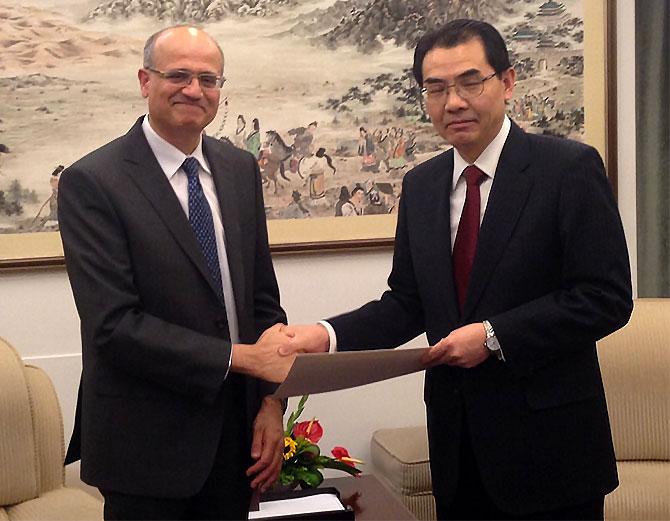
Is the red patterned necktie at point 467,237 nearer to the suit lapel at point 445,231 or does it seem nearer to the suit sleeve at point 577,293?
the suit lapel at point 445,231

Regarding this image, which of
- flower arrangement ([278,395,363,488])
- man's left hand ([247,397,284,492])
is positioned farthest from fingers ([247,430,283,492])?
flower arrangement ([278,395,363,488])

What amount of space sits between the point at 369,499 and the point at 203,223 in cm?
120

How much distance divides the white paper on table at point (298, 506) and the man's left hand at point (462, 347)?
85cm

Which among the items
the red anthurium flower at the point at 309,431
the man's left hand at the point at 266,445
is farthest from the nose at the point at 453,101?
the red anthurium flower at the point at 309,431

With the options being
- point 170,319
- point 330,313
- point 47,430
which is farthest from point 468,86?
point 47,430

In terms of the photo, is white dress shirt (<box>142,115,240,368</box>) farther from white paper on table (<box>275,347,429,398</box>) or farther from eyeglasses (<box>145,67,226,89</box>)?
white paper on table (<box>275,347,429,398</box>)

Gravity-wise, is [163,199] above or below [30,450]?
above

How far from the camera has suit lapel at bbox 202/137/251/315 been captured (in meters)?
2.07

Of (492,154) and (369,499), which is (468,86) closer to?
(492,154)

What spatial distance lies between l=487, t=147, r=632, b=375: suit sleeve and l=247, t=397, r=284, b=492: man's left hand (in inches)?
22.6

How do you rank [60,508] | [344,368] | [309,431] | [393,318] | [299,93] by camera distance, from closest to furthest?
[344,368]
[393,318]
[60,508]
[309,431]
[299,93]

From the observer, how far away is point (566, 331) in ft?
6.23

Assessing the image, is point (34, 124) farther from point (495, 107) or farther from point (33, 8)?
point (495, 107)

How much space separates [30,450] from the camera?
282 cm
